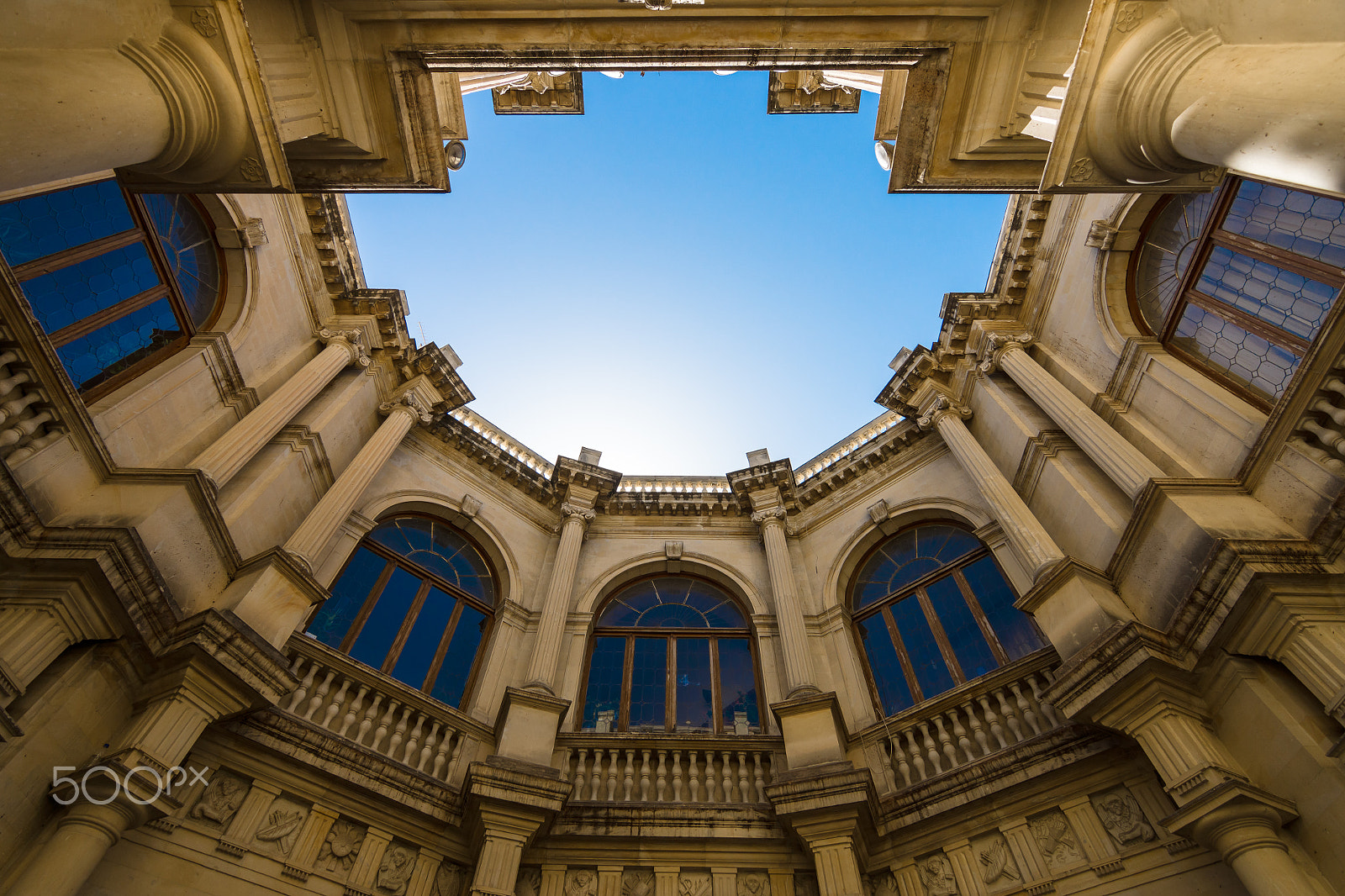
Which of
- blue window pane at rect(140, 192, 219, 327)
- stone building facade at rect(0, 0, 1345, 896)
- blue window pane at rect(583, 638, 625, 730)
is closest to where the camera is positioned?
stone building facade at rect(0, 0, 1345, 896)

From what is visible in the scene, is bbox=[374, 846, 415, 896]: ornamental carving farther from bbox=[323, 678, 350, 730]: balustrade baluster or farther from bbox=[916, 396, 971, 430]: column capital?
bbox=[916, 396, 971, 430]: column capital

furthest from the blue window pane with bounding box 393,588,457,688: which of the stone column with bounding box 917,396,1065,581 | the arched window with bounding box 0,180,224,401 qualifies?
the stone column with bounding box 917,396,1065,581

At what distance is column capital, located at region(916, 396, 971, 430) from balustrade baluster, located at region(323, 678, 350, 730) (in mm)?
11035

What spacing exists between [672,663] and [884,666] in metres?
3.63

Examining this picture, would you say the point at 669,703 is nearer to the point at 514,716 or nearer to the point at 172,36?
the point at 514,716

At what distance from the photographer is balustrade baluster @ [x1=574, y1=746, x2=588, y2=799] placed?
9.72 m

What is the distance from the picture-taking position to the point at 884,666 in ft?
38.0

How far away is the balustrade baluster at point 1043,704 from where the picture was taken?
8.78m

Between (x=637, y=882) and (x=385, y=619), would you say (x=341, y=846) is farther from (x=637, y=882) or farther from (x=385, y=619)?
(x=385, y=619)

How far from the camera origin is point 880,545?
535 inches

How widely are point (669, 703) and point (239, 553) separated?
268 inches

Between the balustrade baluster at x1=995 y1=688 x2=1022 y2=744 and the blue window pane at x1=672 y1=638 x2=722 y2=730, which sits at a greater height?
the blue window pane at x1=672 y1=638 x2=722 y2=730

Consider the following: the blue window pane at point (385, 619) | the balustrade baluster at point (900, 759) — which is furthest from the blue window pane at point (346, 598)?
the balustrade baluster at point (900, 759)

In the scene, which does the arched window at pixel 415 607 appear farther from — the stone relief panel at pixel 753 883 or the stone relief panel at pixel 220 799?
the stone relief panel at pixel 753 883
